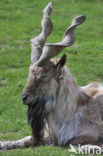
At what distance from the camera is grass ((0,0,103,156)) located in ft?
A: 30.6

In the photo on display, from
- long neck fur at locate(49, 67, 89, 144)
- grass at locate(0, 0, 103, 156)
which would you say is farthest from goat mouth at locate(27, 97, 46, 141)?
grass at locate(0, 0, 103, 156)

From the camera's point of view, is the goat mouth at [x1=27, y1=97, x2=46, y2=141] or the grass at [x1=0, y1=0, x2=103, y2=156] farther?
the grass at [x1=0, y1=0, x2=103, y2=156]

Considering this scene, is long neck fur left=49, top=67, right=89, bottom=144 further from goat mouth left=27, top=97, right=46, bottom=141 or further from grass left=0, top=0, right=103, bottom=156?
grass left=0, top=0, right=103, bottom=156

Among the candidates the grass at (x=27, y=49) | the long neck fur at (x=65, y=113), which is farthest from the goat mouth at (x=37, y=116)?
the grass at (x=27, y=49)

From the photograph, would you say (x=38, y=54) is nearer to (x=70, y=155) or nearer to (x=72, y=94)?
(x=72, y=94)

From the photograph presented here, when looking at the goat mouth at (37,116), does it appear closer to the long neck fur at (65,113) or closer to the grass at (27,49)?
the long neck fur at (65,113)

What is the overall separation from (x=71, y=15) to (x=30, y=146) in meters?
11.7

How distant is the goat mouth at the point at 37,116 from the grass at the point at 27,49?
1.06ft

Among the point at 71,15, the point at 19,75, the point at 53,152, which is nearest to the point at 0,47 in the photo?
the point at 19,75

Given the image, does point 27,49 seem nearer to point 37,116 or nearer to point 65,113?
point 65,113

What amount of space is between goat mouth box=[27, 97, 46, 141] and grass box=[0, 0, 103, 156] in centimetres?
32

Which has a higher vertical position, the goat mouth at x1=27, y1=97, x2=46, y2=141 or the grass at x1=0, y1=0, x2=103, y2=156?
the goat mouth at x1=27, y1=97, x2=46, y2=141

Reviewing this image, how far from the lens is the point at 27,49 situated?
584 inches

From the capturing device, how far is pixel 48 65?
7.45 meters
